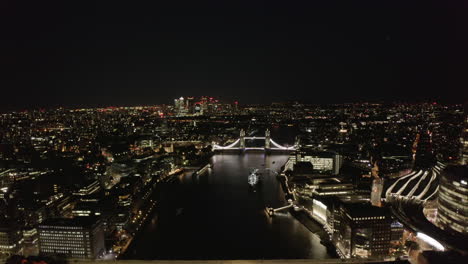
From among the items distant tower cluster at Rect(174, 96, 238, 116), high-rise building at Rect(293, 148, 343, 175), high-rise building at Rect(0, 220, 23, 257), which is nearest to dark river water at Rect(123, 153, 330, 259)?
high-rise building at Rect(0, 220, 23, 257)

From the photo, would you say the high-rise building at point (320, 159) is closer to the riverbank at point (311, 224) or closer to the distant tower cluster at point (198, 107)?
the riverbank at point (311, 224)

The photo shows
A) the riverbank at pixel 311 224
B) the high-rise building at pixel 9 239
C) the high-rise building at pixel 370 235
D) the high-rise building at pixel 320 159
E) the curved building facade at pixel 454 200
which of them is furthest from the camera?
the high-rise building at pixel 320 159

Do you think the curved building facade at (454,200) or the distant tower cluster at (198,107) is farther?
the distant tower cluster at (198,107)

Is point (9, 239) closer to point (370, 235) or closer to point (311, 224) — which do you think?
point (311, 224)

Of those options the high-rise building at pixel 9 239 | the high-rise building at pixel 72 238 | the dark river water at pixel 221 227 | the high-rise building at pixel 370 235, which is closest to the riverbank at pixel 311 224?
the dark river water at pixel 221 227

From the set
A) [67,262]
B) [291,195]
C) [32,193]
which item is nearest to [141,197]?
[32,193]

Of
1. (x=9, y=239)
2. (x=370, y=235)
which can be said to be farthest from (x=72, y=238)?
(x=370, y=235)
